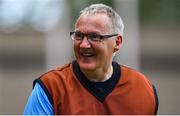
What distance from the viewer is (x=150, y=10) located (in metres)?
8.27

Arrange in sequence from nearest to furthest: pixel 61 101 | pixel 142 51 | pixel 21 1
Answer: pixel 61 101, pixel 21 1, pixel 142 51

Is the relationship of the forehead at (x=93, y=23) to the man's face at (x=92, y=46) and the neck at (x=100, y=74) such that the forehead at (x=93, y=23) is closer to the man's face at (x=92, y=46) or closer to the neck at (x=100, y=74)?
the man's face at (x=92, y=46)

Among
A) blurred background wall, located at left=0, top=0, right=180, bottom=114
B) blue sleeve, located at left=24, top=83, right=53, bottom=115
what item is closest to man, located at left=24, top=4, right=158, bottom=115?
blue sleeve, located at left=24, top=83, right=53, bottom=115

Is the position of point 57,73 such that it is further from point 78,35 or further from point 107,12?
point 107,12

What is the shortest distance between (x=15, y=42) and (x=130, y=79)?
5.53 m

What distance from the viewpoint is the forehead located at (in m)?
3.15

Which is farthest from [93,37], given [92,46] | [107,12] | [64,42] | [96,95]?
[64,42]

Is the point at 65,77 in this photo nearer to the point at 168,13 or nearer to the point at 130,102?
the point at 130,102

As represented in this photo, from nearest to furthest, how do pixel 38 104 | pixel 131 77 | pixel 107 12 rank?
1. pixel 38 104
2. pixel 107 12
3. pixel 131 77

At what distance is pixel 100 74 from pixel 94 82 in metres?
0.04

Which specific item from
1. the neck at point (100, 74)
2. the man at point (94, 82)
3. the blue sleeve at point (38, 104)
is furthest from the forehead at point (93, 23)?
the blue sleeve at point (38, 104)

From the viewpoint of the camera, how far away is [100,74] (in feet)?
10.8

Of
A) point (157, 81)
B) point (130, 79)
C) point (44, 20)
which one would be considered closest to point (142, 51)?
point (157, 81)

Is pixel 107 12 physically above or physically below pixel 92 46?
above
